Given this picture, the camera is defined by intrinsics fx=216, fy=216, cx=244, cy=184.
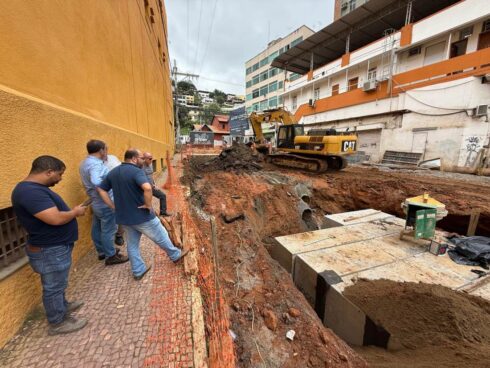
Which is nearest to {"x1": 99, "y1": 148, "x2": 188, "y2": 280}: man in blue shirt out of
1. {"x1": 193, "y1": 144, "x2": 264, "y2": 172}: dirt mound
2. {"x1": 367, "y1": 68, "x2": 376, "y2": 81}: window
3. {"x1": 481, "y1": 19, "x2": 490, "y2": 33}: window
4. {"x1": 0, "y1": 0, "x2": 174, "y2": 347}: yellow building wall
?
{"x1": 0, "y1": 0, "x2": 174, "y2": 347}: yellow building wall

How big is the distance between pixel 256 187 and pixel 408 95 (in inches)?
542

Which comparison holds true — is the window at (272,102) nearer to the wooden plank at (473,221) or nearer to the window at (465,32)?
the window at (465,32)

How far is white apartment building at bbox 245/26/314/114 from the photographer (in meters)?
35.7

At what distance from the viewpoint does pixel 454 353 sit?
3016mm

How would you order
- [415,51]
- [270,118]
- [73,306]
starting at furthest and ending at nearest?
[415,51]
[270,118]
[73,306]

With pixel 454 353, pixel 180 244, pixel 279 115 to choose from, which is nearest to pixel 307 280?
pixel 454 353

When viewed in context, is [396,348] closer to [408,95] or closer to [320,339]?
[320,339]

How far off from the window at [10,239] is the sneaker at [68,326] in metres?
0.79

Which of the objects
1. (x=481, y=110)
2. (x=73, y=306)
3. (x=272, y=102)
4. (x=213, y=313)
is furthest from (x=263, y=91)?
(x=73, y=306)

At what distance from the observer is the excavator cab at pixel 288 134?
12648mm

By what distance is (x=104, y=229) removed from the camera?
3.15 m

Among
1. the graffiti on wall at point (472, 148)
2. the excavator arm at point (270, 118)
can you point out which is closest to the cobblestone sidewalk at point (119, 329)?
the excavator arm at point (270, 118)

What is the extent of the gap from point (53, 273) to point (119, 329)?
2.78 ft

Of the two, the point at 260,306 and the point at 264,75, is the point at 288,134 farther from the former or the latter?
the point at 264,75
